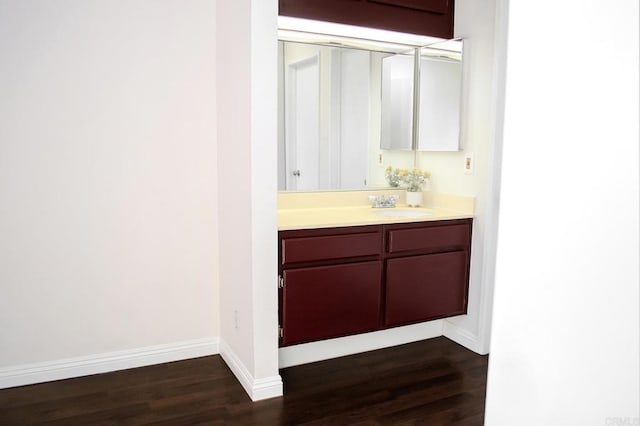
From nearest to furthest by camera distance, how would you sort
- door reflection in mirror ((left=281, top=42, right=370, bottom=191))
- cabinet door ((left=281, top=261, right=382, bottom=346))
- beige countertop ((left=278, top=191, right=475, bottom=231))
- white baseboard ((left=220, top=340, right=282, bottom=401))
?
1. white baseboard ((left=220, top=340, right=282, bottom=401))
2. cabinet door ((left=281, top=261, right=382, bottom=346))
3. beige countertop ((left=278, top=191, right=475, bottom=231))
4. door reflection in mirror ((left=281, top=42, right=370, bottom=191))

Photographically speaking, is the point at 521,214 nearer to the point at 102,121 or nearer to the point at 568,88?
the point at 568,88

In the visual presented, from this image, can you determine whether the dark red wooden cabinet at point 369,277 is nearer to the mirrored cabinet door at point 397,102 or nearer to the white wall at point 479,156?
the white wall at point 479,156

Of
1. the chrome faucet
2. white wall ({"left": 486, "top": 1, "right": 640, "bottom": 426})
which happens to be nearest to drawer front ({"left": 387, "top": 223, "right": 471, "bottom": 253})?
the chrome faucet

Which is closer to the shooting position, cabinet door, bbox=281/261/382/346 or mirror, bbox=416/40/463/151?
cabinet door, bbox=281/261/382/346

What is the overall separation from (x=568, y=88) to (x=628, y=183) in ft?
0.32

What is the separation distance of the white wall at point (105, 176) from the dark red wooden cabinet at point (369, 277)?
669mm

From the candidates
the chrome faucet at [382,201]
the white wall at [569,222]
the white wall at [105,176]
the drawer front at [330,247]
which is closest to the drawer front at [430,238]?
the drawer front at [330,247]

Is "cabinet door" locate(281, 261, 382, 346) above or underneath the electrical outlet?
underneath

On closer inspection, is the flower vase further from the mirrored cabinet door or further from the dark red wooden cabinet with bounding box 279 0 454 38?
the dark red wooden cabinet with bounding box 279 0 454 38

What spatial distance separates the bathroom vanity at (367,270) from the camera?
9.09 ft

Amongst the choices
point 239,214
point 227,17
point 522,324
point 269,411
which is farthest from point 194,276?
point 522,324

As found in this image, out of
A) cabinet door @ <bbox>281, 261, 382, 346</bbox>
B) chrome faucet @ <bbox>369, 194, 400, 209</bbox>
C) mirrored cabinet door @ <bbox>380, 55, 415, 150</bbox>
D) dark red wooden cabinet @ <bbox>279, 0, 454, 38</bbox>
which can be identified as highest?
dark red wooden cabinet @ <bbox>279, 0, 454, 38</bbox>

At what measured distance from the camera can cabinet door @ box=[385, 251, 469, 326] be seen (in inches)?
121

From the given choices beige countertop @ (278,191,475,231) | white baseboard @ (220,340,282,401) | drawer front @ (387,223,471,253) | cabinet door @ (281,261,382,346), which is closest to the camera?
white baseboard @ (220,340,282,401)
